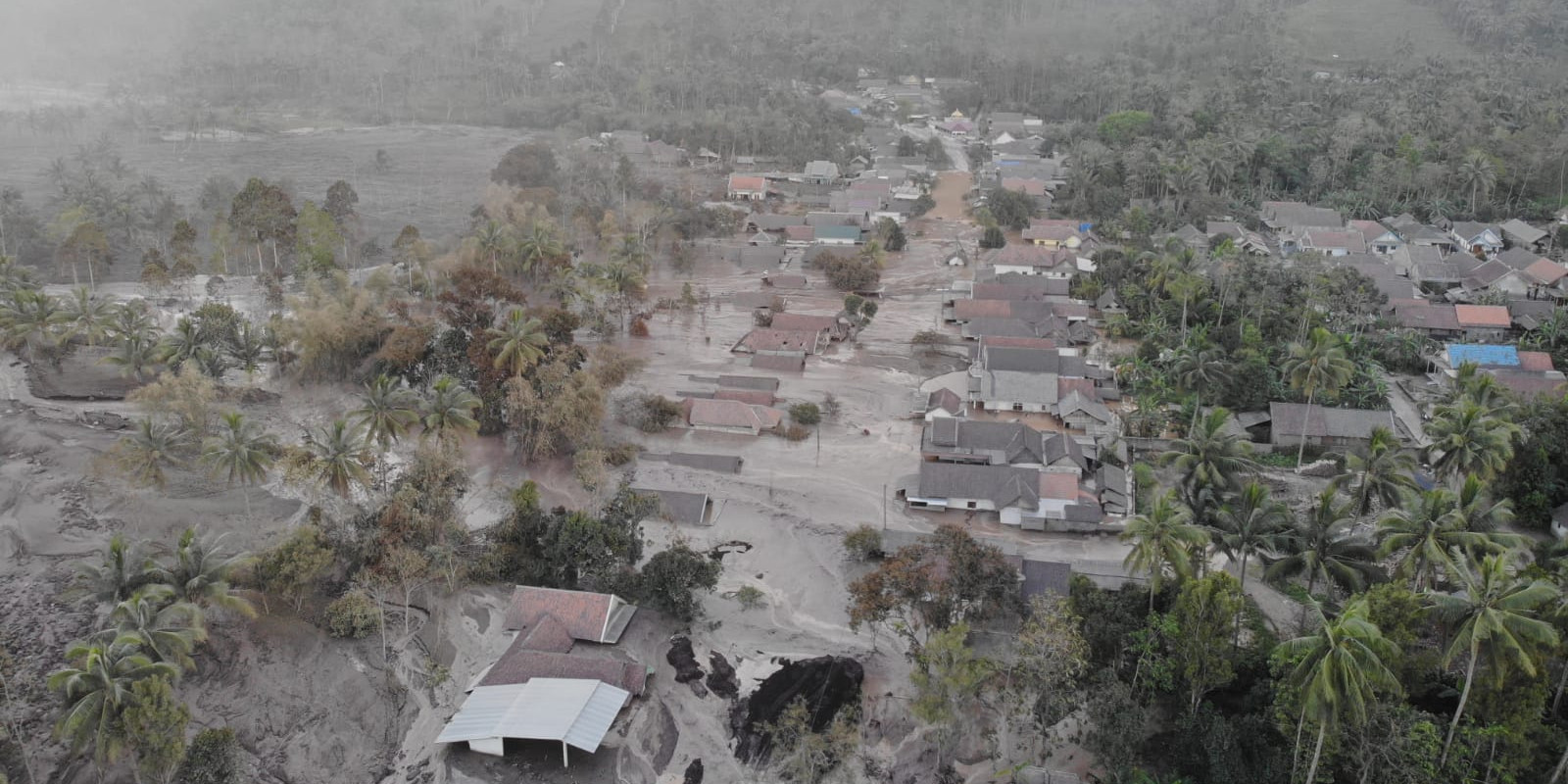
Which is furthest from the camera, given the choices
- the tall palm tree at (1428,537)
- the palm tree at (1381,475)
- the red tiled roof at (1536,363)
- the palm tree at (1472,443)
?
the red tiled roof at (1536,363)

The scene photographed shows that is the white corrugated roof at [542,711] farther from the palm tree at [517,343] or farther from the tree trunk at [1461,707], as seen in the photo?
the tree trunk at [1461,707]

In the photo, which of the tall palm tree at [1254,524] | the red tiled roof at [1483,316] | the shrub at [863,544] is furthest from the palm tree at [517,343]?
the red tiled roof at [1483,316]

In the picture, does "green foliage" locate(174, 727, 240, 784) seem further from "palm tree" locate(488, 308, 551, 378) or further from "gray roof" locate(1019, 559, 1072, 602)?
"gray roof" locate(1019, 559, 1072, 602)

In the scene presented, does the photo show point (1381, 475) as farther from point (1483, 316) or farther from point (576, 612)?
point (1483, 316)

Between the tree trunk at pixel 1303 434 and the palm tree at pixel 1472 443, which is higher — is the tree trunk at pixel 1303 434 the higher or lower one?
the lower one

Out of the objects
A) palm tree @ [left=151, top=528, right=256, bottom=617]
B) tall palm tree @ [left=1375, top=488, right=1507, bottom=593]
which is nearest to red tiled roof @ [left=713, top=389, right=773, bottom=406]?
palm tree @ [left=151, top=528, right=256, bottom=617]

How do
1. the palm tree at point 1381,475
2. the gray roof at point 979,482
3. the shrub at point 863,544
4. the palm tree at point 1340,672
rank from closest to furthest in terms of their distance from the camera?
the palm tree at point 1340,672 → the palm tree at point 1381,475 → the shrub at point 863,544 → the gray roof at point 979,482

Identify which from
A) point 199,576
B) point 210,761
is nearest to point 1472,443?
point 210,761

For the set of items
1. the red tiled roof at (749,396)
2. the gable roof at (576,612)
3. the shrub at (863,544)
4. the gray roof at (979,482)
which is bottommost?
the gable roof at (576,612)

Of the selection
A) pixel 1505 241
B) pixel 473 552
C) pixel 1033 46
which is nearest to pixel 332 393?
pixel 473 552
